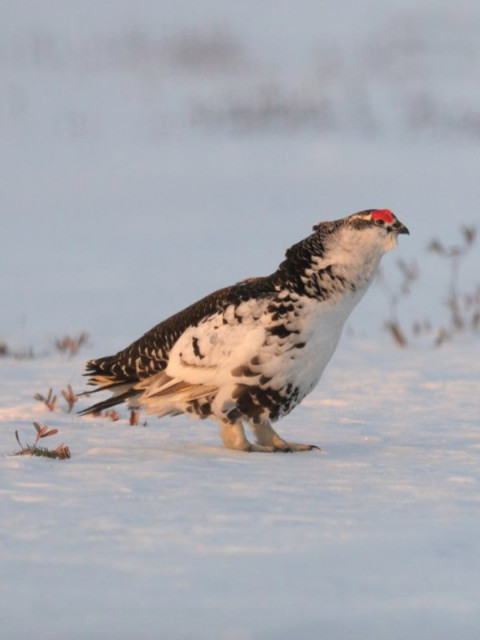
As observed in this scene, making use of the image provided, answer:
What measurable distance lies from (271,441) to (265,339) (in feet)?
1.97

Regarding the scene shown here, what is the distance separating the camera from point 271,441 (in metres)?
6.09

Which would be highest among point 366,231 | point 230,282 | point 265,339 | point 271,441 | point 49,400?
point 230,282

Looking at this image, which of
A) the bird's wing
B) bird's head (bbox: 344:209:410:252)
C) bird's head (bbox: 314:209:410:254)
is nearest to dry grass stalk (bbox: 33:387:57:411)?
the bird's wing

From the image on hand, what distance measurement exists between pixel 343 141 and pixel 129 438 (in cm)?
1361

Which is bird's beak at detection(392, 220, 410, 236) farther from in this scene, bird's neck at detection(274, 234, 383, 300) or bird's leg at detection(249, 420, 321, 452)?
bird's leg at detection(249, 420, 321, 452)

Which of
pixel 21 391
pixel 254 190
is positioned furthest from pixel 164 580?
pixel 254 190

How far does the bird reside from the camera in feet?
18.7

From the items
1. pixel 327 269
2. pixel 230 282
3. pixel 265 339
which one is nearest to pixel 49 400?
pixel 265 339

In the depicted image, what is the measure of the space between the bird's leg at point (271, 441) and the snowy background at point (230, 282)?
21 cm

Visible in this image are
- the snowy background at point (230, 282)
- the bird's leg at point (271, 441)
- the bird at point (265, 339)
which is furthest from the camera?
the bird's leg at point (271, 441)

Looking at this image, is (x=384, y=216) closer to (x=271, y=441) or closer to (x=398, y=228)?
(x=398, y=228)

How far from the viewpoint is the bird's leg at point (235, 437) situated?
5918mm

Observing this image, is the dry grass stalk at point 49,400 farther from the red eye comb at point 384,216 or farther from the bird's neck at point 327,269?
the red eye comb at point 384,216

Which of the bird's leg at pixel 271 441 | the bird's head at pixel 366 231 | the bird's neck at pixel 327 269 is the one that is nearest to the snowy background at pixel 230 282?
the bird's leg at pixel 271 441
